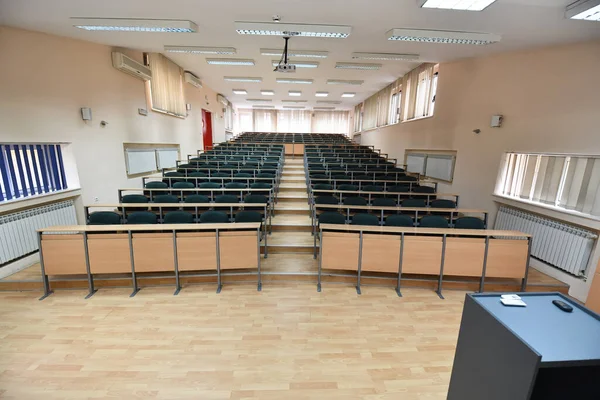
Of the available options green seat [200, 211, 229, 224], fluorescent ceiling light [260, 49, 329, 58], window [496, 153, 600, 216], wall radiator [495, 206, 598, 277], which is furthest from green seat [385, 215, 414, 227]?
fluorescent ceiling light [260, 49, 329, 58]

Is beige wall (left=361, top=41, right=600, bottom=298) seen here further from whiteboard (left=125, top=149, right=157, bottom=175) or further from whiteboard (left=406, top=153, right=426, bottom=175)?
whiteboard (left=125, top=149, right=157, bottom=175)

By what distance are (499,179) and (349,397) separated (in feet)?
15.9

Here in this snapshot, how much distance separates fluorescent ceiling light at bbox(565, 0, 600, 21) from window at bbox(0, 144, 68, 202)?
744 centimetres

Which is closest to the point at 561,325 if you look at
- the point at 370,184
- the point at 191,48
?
the point at 370,184

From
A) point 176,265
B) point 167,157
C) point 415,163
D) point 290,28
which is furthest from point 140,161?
point 415,163

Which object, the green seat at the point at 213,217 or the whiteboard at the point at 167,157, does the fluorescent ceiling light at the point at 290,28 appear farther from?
the whiteboard at the point at 167,157

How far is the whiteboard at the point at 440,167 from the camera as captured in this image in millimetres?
6336

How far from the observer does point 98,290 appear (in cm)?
340

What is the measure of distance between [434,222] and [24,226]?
605 cm

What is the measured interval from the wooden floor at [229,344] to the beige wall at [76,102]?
246cm

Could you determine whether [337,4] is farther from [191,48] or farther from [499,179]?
[499,179]

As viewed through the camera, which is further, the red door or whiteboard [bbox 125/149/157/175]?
the red door

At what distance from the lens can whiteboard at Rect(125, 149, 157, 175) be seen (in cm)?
615

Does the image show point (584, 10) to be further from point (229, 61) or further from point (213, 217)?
point (229, 61)
